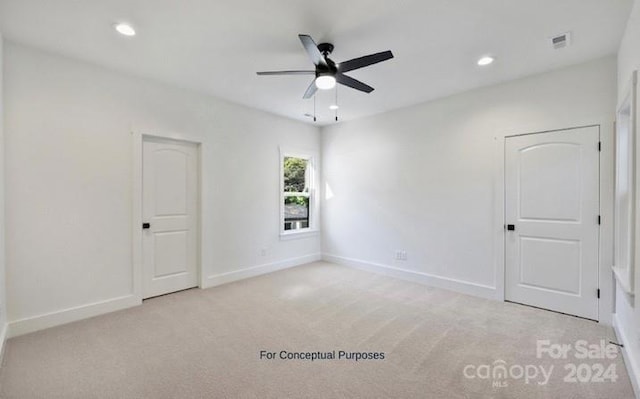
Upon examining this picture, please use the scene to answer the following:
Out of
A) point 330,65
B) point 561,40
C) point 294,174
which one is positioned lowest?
point 294,174

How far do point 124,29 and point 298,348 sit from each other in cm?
318

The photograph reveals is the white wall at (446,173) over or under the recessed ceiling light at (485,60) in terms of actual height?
under

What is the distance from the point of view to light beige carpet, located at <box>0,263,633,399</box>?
2035 millimetres

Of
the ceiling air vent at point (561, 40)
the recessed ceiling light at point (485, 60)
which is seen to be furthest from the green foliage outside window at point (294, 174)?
the ceiling air vent at point (561, 40)

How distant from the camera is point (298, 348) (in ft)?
8.37

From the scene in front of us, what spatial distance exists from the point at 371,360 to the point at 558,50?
11.3 feet

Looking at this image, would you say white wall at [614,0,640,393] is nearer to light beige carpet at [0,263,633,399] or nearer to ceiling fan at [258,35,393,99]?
light beige carpet at [0,263,633,399]

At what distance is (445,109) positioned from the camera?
13.8ft

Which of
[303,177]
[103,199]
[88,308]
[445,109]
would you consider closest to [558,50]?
[445,109]

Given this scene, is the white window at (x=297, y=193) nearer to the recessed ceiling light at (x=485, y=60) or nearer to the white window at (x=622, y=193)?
the recessed ceiling light at (x=485, y=60)

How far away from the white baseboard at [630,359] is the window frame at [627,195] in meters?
0.46

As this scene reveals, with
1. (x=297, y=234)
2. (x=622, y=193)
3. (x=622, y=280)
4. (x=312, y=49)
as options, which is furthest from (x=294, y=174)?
(x=622, y=280)

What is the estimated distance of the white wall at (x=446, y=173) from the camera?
3160 millimetres

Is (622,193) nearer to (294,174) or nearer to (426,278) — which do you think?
(426,278)
